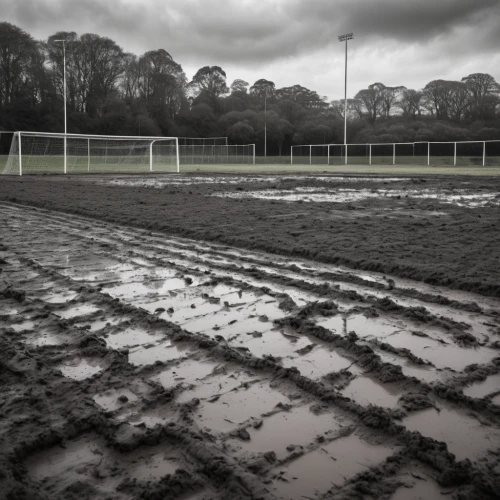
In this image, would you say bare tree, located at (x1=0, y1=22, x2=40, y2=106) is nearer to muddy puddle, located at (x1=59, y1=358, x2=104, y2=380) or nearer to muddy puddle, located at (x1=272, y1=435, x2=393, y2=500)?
muddy puddle, located at (x1=59, y1=358, x2=104, y2=380)

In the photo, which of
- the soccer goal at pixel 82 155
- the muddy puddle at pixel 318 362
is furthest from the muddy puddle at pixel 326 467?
the soccer goal at pixel 82 155

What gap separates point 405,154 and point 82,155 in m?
24.4

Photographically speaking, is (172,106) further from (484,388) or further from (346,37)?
(484,388)

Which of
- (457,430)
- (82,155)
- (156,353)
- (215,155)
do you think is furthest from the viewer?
(215,155)

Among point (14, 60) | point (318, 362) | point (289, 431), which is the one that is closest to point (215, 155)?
point (14, 60)

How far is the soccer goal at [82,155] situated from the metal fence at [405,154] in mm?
15854

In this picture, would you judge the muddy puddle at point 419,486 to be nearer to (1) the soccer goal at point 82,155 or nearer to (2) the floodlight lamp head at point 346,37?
(1) the soccer goal at point 82,155

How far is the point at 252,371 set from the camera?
3.33m

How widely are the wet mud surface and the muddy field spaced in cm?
7

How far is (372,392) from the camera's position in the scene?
120 inches

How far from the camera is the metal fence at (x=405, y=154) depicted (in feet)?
137

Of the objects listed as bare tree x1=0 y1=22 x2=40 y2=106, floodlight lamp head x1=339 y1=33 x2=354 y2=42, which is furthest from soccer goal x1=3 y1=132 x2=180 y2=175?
bare tree x1=0 y1=22 x2=40 y2=106

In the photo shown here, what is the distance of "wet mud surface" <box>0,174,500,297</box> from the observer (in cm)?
608

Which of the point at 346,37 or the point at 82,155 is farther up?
the point at 346,37
